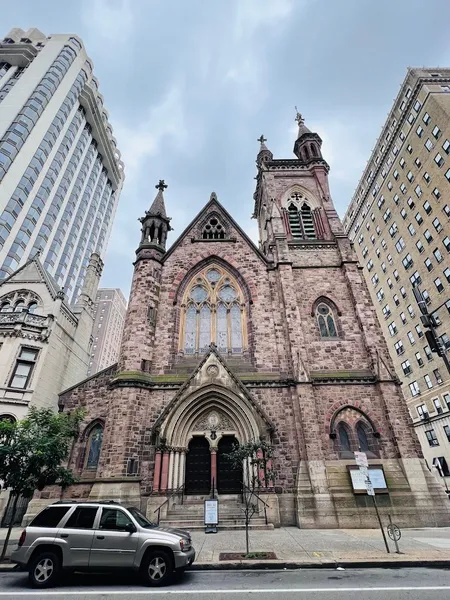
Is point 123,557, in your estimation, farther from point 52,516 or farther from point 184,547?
point 52,516

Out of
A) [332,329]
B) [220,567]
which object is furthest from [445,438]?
[220,567]

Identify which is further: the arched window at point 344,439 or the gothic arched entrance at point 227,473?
the arched window at point 344,439

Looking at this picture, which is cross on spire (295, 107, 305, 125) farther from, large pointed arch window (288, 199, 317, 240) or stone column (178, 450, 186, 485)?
stone column (178, 450, 186, 485)

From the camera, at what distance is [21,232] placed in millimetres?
42938

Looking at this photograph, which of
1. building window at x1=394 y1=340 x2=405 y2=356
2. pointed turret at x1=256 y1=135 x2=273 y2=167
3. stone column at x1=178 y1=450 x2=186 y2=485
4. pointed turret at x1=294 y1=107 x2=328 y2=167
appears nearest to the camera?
stone column at x1=178 y1=450 x2=186 y2=485

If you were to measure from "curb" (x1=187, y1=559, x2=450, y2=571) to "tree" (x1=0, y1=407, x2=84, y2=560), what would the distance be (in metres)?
5.59

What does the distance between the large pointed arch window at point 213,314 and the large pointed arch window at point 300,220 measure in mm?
7388

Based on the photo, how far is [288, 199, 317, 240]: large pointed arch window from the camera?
23594 mm

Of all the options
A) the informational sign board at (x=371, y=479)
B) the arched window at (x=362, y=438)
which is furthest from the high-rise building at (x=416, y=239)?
the informational sign board at (x=371, y=479)

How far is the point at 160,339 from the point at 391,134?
47098 millimetres

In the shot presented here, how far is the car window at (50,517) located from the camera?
6863 mm

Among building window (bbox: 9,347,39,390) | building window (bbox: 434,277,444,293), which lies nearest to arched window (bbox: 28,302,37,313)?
building window (bbox: 9,347,39,390)

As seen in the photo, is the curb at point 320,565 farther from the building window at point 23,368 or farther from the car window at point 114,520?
the building window at point 23,368

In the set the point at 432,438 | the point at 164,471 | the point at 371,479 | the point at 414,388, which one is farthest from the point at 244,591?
the point at 414,388
